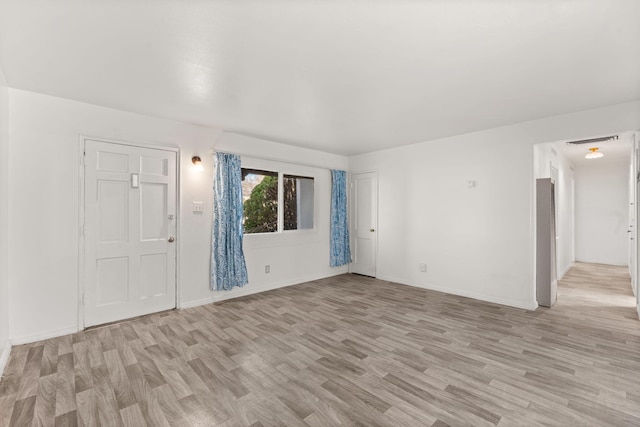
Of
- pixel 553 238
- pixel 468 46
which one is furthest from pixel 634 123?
pixel 468 46

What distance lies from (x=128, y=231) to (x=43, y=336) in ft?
4.41

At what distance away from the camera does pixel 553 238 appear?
4152mm

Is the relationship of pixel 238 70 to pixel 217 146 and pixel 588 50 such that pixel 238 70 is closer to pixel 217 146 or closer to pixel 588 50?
pixel 217 146

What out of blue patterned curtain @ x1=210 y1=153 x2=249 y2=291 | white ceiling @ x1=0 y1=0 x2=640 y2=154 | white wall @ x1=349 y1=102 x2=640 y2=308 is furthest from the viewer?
blue patterned curtain @ x1=210 y1=153 x2=249 y2=291

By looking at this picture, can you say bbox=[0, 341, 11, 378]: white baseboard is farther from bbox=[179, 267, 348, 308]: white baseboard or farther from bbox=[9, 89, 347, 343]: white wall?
bbox=[179, 267, 348, 308]: white baseboard

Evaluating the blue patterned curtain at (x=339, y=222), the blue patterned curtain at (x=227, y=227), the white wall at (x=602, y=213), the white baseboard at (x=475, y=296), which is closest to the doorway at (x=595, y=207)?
the white wall at (x=602, y=213)

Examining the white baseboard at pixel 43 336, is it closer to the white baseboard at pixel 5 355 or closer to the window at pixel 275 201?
the white baseboard at pixel 5 355

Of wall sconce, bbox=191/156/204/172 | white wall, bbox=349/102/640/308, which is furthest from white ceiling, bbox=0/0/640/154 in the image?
wall sconce, bbox=191/156/204/172

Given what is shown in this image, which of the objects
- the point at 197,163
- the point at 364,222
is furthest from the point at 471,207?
the point at 197,163

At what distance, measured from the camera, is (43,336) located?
313cm

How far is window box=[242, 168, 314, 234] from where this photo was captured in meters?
5.16

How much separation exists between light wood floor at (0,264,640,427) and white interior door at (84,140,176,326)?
0.99ft

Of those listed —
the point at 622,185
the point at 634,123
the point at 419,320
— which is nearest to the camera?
the point at 634,123

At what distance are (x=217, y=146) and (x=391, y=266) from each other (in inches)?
152
